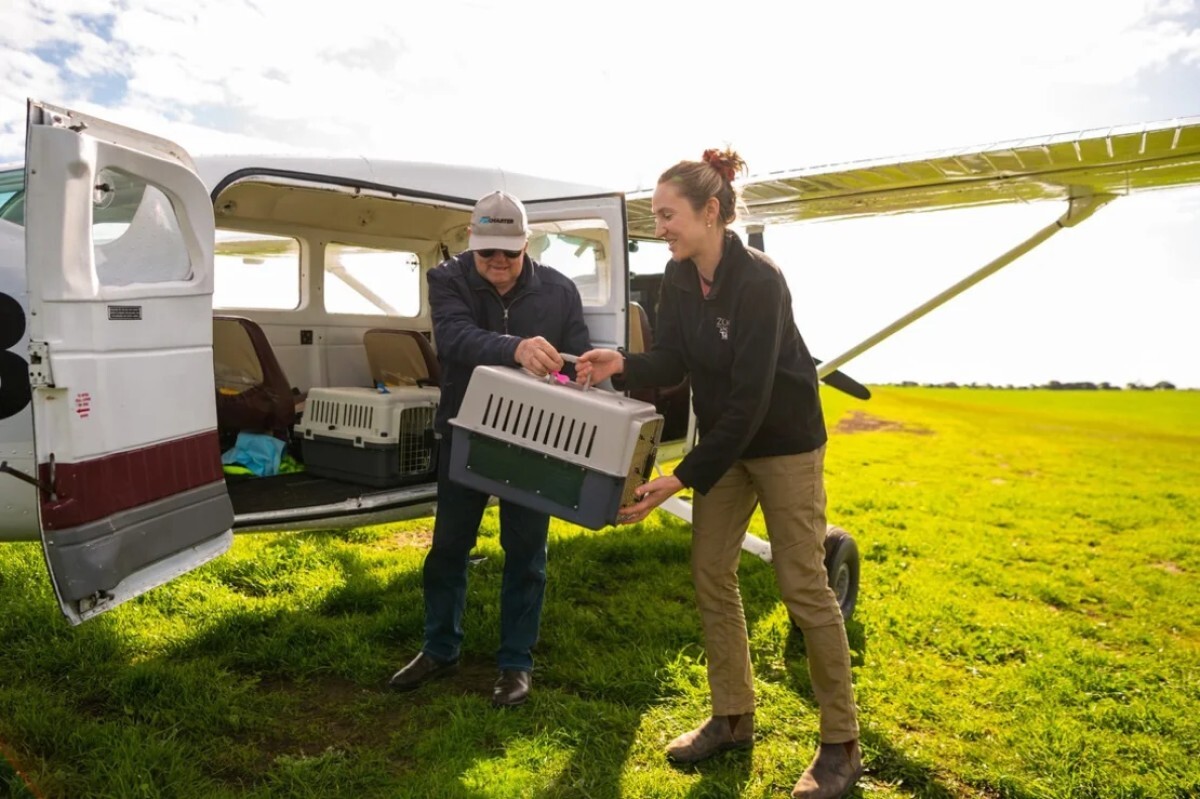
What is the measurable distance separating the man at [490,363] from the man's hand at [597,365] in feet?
0.61

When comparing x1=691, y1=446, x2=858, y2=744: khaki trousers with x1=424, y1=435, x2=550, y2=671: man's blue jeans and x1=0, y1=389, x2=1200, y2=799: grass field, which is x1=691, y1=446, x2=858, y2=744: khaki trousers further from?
x1=424, y1=435, x2=550, y2=671: man's blue jeans

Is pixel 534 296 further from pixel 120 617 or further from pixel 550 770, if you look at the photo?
pixel 120 617

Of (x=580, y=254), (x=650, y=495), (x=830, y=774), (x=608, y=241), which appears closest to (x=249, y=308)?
(x=580, y=254)

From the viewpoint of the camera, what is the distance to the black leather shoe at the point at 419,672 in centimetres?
372

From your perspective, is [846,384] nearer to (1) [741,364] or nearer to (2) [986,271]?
(2) [986,271]

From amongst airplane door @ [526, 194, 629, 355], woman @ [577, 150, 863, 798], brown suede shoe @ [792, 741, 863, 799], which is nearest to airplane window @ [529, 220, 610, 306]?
airplane door @ [526, 194, 629, 355]

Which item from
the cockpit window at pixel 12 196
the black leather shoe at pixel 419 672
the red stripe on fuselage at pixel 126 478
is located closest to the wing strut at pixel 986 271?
the black leather shoe at pixel 419 672

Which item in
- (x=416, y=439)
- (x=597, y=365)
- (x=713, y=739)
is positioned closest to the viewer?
(x=597, y=365)

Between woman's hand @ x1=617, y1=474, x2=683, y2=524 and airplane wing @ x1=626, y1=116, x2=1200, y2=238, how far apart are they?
185 centimetres

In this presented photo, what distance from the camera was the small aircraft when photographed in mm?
2650

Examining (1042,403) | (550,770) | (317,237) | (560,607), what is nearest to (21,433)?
(550,770)

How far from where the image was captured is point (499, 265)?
340 cm

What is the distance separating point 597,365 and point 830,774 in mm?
1659

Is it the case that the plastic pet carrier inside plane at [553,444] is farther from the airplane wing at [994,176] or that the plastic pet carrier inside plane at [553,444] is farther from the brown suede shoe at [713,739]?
the airplane wing at [994,176]
